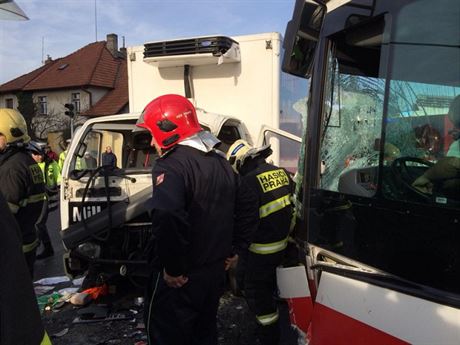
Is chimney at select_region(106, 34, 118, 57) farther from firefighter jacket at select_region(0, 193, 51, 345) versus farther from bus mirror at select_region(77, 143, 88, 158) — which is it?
firefighter jacket at select_region(0, 193, 51, 345)

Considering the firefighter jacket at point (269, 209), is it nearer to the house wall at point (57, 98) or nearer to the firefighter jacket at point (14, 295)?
the firefighter jacket at point (14, 295)

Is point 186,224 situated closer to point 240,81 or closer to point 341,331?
point 341,331

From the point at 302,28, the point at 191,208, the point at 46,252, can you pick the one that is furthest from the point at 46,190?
the point at 302,28

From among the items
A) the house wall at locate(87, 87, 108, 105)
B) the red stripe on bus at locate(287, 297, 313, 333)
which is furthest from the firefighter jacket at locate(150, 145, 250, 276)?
the house wall at locate(87, 87, 108, 105)

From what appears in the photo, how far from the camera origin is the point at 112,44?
3453 cm

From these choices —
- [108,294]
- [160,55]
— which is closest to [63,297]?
[108,294]

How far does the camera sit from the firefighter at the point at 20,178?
3.67 m

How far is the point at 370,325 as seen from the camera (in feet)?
5.77

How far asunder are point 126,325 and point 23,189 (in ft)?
5.44

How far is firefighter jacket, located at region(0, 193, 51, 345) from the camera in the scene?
109cm

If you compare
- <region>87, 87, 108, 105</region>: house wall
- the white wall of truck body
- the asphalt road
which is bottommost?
the asphalt road

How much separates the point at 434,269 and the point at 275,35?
4481 mm

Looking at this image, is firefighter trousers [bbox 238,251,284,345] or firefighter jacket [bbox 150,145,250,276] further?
firefighter trousers [bbox 238,251,284,345]

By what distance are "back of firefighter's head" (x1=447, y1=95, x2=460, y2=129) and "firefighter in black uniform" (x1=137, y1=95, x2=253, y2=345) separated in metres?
1.37
